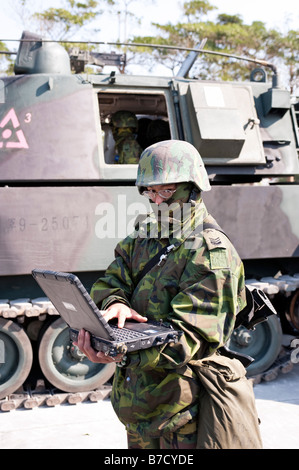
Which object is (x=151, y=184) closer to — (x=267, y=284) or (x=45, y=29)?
(x=267, y=284)

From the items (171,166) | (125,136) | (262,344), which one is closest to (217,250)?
(171,166)

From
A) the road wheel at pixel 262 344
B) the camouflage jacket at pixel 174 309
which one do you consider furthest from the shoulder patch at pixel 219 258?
the road wheel at pixel 262 344

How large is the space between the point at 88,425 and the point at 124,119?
9.93 feet

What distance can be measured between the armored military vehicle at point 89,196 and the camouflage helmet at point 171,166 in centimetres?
262

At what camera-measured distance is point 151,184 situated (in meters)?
2.04

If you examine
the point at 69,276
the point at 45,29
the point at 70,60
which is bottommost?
the point at 69,276

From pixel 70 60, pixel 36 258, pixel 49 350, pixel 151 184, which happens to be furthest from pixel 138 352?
pixel 70 60

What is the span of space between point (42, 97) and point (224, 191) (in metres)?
1.84

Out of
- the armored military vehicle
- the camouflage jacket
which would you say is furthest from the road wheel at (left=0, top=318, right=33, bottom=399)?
the camouflage jacket

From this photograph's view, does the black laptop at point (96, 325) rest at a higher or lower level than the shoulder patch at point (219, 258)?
lower

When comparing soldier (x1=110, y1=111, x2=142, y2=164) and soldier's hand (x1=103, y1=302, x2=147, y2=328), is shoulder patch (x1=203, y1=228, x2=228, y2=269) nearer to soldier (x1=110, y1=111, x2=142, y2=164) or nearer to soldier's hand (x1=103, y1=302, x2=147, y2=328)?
soldier's hand (x1=103, y1=302, x2=147, y2=328)

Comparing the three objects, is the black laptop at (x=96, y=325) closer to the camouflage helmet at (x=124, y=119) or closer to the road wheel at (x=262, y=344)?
the road wheel at (x=262, y=344)

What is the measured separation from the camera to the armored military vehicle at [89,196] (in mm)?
4637
